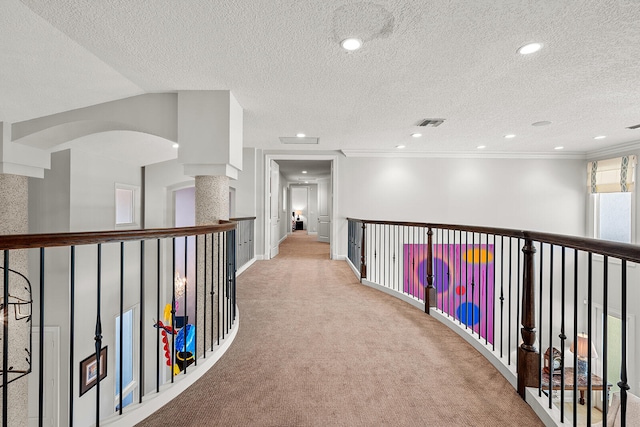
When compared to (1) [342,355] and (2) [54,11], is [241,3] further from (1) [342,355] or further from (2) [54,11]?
(1) [342,355]

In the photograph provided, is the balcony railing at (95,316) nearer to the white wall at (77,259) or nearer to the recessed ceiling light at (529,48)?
the white wall at (77,259)

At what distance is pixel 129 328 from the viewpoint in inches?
261

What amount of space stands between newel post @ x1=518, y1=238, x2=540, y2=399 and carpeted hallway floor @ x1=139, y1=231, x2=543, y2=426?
0.46 ft

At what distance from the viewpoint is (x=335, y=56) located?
9.20 ft

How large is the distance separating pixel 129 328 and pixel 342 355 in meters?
5.91

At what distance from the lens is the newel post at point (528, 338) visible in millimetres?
1919

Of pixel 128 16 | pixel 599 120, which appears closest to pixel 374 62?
pixel 128 16

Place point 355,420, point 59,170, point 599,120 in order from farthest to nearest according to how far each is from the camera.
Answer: point 59,170 → point 599,120 → point 355,420

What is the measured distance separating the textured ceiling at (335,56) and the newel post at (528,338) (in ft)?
5.38

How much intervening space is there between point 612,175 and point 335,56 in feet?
22.6

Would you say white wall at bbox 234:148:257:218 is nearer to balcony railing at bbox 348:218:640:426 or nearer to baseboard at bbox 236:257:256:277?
baseboard at bbox 236:257:256:277

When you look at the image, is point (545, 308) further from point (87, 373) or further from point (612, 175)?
point (87, 373)

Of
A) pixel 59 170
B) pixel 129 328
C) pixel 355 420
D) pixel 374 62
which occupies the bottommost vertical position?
pixel 129 328

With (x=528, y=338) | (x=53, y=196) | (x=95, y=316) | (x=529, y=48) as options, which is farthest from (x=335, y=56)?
(x=95, y=316)
